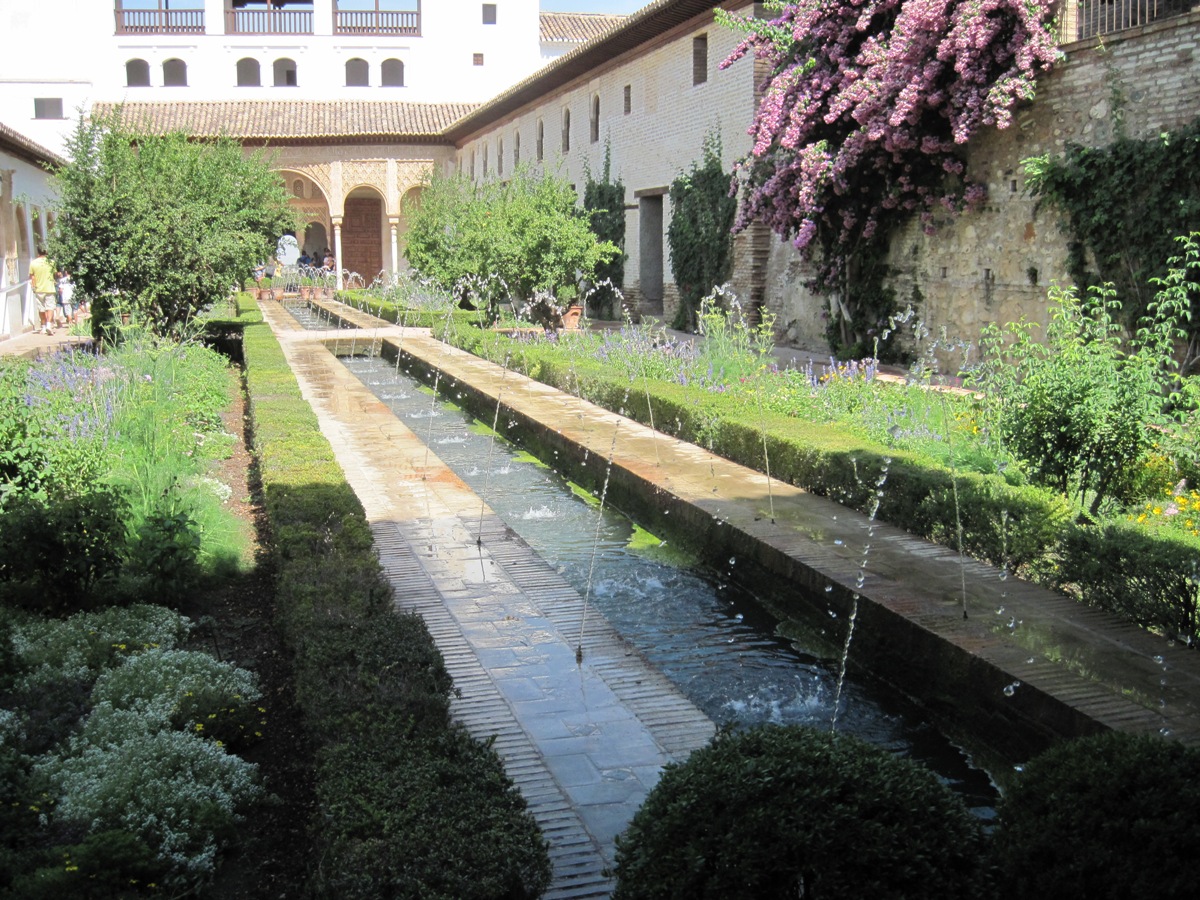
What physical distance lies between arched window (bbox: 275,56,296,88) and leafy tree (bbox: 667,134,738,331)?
81.1 feet

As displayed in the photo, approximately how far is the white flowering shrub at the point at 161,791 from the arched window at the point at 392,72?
129 ft

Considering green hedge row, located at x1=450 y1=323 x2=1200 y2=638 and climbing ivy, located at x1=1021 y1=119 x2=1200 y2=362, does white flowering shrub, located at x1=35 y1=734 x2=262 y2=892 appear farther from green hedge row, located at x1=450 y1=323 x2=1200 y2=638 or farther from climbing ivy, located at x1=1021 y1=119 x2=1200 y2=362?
climbing ivy, located at x1=1021 y1=119 x2=1200 y2=362

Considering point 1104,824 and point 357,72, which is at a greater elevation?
point 357,72

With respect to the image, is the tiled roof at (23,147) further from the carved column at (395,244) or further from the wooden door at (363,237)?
the wooden door at (363,237)

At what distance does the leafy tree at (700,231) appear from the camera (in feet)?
60.2

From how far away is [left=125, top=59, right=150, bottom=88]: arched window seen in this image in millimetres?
37812

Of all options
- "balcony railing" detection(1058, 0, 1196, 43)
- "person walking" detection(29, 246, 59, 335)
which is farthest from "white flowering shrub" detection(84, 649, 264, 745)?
"person walking" detection(29, 246, 59, 335)

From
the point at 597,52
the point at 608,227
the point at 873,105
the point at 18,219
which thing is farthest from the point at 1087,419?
the point at 18,219

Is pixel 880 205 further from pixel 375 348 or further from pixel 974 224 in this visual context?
pixel 375 348

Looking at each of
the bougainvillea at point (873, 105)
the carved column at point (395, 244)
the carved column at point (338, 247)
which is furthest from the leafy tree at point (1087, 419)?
the carved column at point (395, 244)

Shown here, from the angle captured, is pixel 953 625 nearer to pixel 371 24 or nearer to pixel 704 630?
pixel 704 630

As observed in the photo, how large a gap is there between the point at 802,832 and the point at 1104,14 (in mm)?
11729

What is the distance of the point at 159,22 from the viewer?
37.8 metres

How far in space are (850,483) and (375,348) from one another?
12.9 meters
